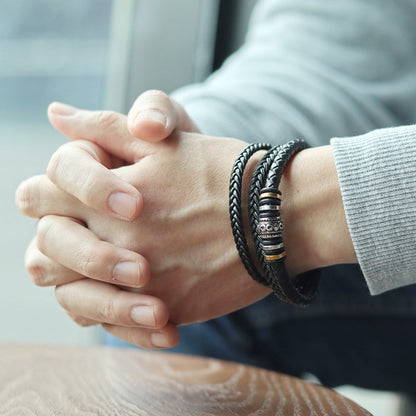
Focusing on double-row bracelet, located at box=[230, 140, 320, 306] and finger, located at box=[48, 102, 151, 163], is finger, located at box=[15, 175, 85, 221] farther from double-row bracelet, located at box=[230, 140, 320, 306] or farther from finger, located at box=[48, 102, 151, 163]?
double-row bracelet, located at box=[230, 140, 320, 306]

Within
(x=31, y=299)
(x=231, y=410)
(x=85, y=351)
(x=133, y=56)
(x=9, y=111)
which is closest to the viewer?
(x=231, y=410)

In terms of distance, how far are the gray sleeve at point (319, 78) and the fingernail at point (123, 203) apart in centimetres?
25

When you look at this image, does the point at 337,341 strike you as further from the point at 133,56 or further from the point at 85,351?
the point at 133,56

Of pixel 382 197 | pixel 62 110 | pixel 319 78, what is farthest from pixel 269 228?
pixel 319 78

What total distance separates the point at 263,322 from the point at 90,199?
38cm

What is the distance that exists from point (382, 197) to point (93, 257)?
30 centimetres

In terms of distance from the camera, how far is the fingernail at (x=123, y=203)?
1.79ft

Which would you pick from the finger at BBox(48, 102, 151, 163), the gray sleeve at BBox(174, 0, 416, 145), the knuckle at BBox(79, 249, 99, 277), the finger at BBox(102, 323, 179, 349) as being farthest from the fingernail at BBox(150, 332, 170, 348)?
the gray sleeve at BBox(174, 0, 416, 145)

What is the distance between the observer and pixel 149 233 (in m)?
0.58

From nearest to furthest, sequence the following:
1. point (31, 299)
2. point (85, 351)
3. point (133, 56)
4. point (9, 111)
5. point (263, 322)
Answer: point (85, 351), point (263, 322), point (133, 56), point (9, 111), point (31, 299)

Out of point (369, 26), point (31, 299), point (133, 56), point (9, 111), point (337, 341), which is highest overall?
point (369, 26)

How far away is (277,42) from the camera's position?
92 centimetres

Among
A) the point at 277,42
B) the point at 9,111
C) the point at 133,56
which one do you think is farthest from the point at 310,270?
the point at 9,111

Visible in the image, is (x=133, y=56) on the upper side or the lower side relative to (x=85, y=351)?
upper
